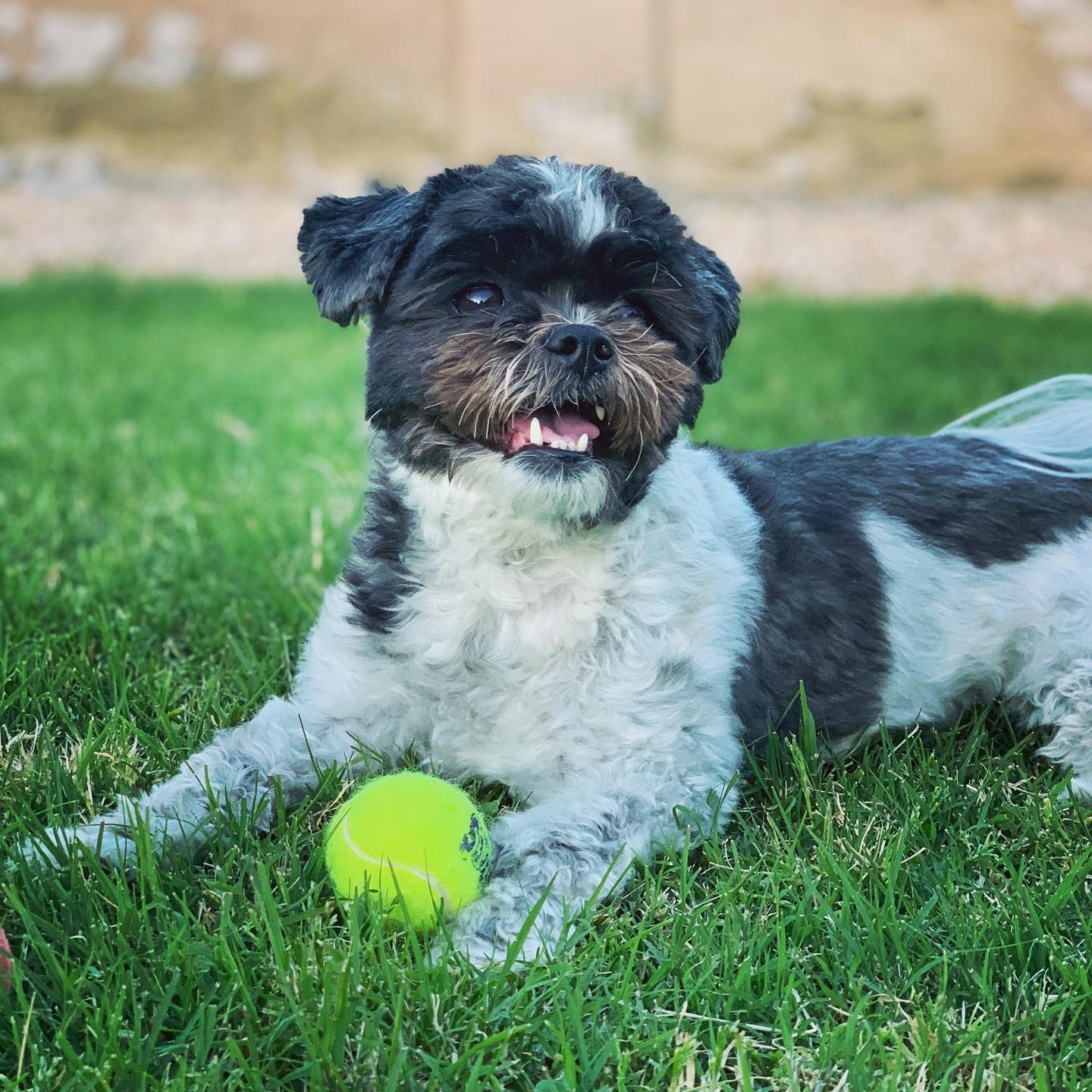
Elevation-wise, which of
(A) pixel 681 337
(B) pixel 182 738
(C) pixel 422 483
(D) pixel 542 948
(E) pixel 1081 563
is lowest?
(B) pixel 182 738

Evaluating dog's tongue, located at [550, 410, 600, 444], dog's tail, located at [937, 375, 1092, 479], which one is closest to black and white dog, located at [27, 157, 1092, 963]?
dog's tongue, located at [550, 410, 600, 444]

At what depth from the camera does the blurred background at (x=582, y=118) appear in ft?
44.0

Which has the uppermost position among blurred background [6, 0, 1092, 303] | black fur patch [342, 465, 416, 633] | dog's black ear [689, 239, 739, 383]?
dog's black ear [689, 239, 739, 383]

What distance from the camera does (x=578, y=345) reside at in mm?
2535

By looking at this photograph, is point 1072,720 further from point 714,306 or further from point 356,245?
point 356,245

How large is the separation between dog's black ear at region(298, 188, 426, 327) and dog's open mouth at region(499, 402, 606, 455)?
435 millimetres

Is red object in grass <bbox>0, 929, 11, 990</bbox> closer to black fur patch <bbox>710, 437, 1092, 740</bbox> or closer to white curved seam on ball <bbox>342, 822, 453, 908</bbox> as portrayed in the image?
white curved seam on ball <bbox>342, 822, 453, 908</bbox>

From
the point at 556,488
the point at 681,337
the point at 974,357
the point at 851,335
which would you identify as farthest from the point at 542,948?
the point at 851,335

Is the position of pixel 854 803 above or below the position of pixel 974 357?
above

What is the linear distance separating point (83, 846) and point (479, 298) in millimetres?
1325

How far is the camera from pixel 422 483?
2818 mm

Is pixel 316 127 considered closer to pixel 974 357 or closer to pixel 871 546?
pixel 974 357

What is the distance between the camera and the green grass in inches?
79.1

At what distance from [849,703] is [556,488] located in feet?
3.20
